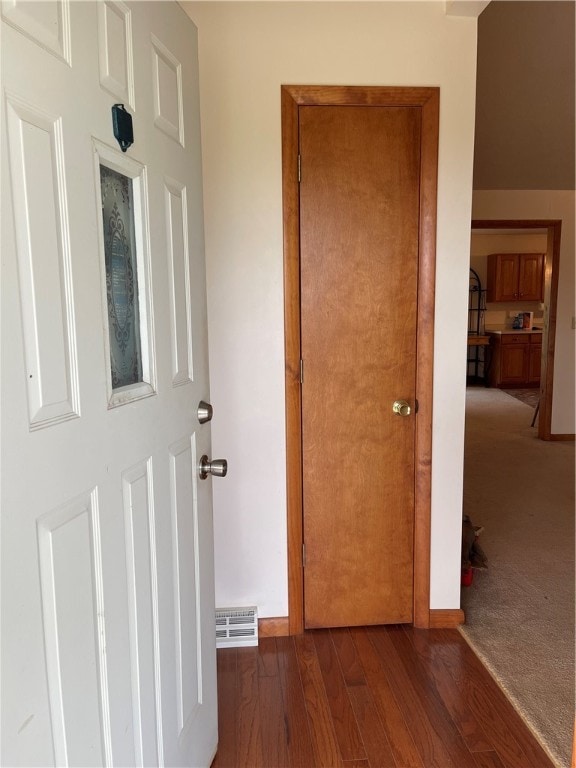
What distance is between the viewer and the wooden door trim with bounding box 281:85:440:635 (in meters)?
1.93

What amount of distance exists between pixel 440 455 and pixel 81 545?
161 centimetres

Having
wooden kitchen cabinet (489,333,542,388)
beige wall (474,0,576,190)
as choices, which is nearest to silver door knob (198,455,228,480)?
beige wall (474,0,576,190)

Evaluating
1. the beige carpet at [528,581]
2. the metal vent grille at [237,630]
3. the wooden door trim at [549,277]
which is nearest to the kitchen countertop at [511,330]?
the wooden door trim at [549,277]

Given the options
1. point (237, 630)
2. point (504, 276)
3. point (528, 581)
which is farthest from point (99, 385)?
point (504, 276)

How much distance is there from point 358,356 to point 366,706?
122 cm

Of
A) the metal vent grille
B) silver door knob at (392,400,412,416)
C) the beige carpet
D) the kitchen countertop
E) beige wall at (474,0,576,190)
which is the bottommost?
the beige carpet

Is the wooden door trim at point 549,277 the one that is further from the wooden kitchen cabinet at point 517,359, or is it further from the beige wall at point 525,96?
the wooden kitchen cabinet at point 517,359

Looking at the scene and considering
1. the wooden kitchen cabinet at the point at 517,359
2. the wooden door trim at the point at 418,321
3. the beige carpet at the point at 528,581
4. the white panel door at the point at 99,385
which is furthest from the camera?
the wooden kitchen cabinet at the point at 517,359

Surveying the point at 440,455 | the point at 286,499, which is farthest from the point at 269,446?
the point at 440,455

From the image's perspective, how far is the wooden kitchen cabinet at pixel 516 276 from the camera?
28.8ft

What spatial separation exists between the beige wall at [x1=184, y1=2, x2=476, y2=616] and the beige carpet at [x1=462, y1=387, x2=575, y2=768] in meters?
0.29

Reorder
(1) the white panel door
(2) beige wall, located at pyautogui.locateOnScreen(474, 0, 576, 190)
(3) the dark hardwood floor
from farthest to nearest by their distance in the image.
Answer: (2) beige wall, located at pyautogui.locateOnScreen(474, 0, 576, 190), (3) the dark hardwood floor, (1) the white panel door

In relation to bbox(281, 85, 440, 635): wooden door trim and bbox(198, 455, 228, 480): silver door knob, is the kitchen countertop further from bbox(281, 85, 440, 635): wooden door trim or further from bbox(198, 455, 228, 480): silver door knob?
bbox(198, 455, 228, 480): silver door knob

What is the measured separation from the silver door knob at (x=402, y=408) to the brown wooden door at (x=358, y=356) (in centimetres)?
2
